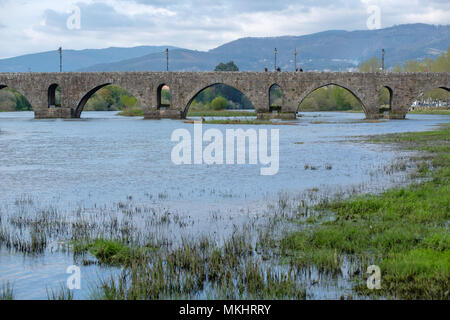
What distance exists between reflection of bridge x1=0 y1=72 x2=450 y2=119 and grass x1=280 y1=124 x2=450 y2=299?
2242 inches

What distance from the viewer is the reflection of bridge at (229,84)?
7088 centimetres

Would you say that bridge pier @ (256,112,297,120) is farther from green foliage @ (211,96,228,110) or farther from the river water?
the river water

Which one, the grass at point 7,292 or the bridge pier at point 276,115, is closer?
the grass at point 7,292

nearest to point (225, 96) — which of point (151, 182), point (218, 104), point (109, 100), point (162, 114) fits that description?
Answer: point (109, 100)

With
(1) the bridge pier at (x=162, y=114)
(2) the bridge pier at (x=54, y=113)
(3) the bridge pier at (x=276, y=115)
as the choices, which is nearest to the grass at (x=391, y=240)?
(3) the bridge pier at (x=276, y=115)

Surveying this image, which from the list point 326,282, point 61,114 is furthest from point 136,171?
point 61,114

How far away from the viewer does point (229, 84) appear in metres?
73.9

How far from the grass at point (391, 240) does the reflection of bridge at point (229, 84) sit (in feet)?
187

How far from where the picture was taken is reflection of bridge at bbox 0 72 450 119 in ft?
233

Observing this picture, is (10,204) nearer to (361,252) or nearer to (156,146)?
(361,252)

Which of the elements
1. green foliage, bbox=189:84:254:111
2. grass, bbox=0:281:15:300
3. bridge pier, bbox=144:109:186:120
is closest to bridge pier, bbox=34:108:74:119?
bridge pier, bbox=144:109:186:120

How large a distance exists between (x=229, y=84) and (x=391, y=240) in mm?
64937

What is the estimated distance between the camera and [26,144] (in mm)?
36219

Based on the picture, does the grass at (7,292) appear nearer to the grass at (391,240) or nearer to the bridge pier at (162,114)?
the grass at (391,240)
